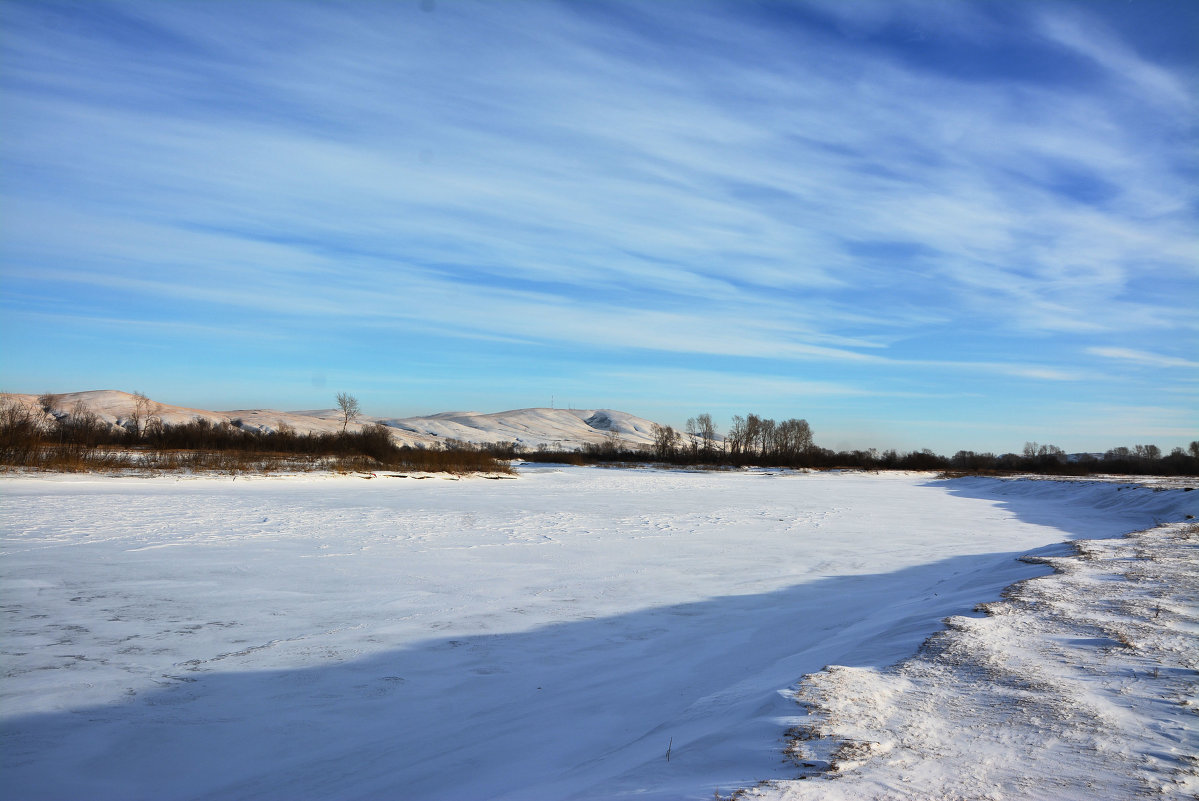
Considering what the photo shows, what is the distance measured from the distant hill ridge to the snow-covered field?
57.7 metres

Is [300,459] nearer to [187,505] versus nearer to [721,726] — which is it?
[187,505]

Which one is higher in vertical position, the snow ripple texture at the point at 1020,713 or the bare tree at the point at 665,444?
the bare tree at the point at 665,444

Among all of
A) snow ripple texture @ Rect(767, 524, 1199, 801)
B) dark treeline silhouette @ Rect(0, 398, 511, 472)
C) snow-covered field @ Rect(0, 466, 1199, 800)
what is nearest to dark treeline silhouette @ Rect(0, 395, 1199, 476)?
dark treeline silhouette @ Rect(0, 398, 511, 472)

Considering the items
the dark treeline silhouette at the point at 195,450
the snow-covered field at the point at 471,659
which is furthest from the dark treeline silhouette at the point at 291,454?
the snow-covered field at the point at 471,659

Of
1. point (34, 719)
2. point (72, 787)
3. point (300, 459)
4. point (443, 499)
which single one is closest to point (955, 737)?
point (72, 787)

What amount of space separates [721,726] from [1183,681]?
2.44 metres

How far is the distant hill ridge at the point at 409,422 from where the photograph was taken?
86.9m

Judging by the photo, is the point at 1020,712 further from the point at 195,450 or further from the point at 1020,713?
the point at 195,450

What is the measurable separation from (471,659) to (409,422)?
512 feet

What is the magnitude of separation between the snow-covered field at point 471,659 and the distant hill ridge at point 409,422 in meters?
57.7

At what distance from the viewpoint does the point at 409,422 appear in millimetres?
155500

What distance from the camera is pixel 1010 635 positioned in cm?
462

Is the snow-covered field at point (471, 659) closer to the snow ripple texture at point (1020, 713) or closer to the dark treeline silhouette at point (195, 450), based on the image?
the snow ripple texture at point (1020, 713)

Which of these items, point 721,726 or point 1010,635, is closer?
point 721,726
